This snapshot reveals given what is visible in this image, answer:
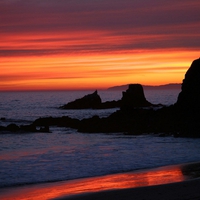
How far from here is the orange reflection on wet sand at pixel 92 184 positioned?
41.0ft

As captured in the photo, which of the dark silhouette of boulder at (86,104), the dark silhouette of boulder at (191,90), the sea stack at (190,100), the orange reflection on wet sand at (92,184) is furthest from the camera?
the dark silhouette of boulder at (86,104)

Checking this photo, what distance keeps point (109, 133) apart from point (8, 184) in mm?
21167

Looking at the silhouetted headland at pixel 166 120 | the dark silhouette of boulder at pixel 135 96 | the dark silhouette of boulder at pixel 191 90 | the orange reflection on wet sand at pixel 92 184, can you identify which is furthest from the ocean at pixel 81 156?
the dark silhouette of boulder at pixel 135 96

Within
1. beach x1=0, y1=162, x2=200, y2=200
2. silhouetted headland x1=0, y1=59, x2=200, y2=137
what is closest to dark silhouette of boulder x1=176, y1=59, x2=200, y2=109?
silhouetted headland x1=0, y1=59, x2=200, y2=137

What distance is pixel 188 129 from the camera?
31562mm

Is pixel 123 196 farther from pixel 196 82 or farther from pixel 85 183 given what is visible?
pixel 196 82

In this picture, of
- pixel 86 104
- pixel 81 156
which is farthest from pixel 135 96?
pixel 81 156

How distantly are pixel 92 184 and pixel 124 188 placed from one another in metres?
1.60

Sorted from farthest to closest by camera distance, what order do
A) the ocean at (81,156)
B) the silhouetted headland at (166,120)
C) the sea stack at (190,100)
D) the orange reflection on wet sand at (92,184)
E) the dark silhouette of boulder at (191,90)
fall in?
the dark silhouette of boulder at (191,90), the sea stack at (190,100), the silhouetted headland at (166,120), the ocean at (81,156), the orange reflection on wet sand at (92,184)

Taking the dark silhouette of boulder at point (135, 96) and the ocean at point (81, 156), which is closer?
the ocean at point (81, 156)

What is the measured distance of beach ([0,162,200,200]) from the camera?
1148 centimetres

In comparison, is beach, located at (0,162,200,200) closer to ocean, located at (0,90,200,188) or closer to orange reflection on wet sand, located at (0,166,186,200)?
orange reflection on wet sand, located at (0,166,186,200)

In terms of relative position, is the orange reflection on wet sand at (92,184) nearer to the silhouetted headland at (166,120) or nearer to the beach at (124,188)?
the beach at (124,188)

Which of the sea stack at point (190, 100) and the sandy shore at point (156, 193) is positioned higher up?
the sea stack at point (190, 100)
